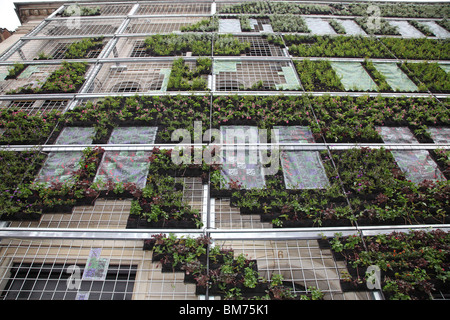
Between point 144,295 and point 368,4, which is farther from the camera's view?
point 368,4

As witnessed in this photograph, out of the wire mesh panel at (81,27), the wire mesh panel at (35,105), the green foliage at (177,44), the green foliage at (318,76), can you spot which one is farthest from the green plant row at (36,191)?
the wire mesh panel at (81,27)

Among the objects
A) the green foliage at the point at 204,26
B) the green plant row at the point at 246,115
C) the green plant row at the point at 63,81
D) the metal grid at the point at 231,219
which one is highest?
the green foliage at the point at 204,26

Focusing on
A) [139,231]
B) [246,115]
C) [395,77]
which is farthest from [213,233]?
[395,77]

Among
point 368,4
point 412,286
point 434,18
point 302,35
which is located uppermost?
point 368,4

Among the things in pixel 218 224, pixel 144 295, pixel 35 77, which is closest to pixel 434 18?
pixel 218 224

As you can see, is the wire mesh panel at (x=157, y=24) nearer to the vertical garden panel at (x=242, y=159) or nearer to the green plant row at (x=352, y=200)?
the vertical garden panel at (x=242, y=159)

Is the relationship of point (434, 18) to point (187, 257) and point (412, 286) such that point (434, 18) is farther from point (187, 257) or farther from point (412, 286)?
point (187, 257)
